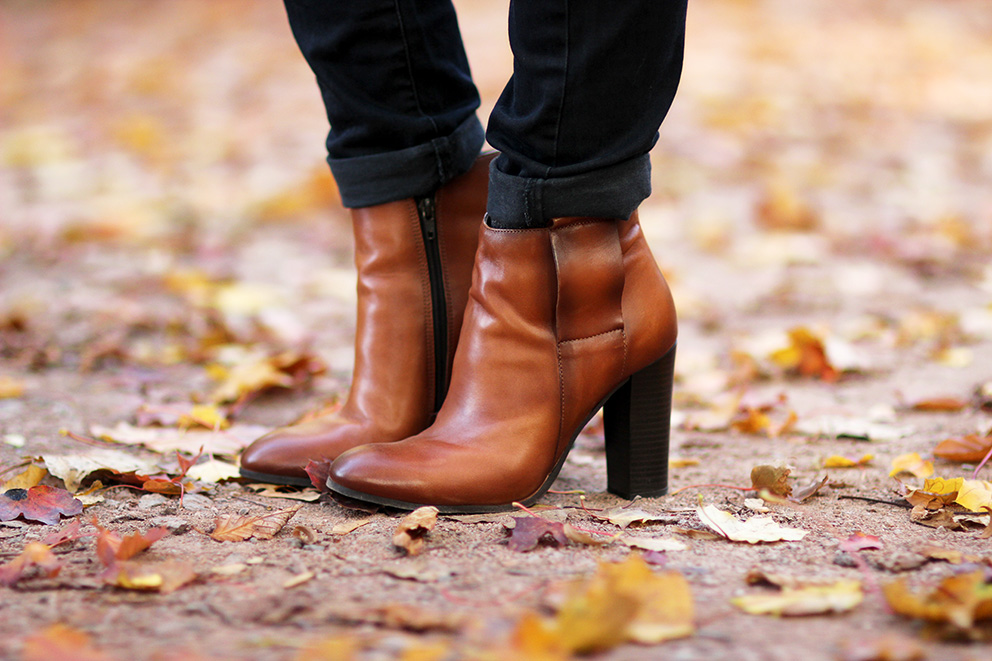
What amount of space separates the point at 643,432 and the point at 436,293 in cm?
36

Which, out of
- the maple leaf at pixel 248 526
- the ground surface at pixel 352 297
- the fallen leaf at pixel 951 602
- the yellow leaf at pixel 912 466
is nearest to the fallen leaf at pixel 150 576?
the ground surface at pixel 352 297

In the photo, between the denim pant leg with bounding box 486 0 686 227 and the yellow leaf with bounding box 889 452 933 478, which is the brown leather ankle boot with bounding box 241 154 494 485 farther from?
the yellow leaf with bounding box 889 452 933 478

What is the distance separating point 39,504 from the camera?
1087mm

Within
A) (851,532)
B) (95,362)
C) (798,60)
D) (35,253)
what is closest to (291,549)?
(851,532)

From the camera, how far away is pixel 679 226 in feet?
10.3

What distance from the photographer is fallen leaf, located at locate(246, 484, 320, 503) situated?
3.90ft

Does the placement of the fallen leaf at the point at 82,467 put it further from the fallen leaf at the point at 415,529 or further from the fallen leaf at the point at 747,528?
the fallen leaf at the point at 747,528

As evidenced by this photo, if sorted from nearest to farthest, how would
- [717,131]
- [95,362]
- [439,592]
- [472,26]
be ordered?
[439,592]
[95,362]
[717,131]
[472,26]

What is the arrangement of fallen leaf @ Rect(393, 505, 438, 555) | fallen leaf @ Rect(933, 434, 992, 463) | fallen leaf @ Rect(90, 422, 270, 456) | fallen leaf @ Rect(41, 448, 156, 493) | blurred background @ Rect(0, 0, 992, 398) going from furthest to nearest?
blurred background @ Rect(0, 0, 992, 398)
fallen leaf @ Rect(90, 422, 270, 456)
fallen leaf @ Rect(933, 434, 992, 463)
fallen leaf @ Rect(41, 448, 156, 493)
fallen leaf @ Rect(393, 505, 438, 555)

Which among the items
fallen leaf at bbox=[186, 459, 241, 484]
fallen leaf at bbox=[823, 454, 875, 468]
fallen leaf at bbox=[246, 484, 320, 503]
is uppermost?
fallen leaf at bbox=[186, 459, 241, 484]

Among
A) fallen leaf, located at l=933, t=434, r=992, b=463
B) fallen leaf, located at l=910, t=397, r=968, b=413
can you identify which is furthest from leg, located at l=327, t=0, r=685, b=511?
fallen leaf, located at l=910, t=397, r=968, b=413

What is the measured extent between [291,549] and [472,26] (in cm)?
Answer: 559

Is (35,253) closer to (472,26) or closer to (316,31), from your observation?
(316,31)

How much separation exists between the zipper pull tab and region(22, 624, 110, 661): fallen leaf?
0.71 metres
